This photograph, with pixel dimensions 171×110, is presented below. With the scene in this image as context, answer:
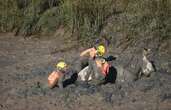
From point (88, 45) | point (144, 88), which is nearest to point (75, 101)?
point (144, 88)

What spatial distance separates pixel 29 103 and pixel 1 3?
5.76m

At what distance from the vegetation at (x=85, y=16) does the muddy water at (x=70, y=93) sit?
1.57 metres

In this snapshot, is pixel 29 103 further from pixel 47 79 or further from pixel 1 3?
pixel 1 3

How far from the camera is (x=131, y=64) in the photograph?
35.9 ft

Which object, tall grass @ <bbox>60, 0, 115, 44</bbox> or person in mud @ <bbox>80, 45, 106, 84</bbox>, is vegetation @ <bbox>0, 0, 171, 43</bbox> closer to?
tall grass @ <bbox>60, 0, 115, 44</bbox>

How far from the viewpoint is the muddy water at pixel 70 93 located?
922 centimetres

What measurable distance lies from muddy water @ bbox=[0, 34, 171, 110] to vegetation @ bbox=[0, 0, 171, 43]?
1.57 meters

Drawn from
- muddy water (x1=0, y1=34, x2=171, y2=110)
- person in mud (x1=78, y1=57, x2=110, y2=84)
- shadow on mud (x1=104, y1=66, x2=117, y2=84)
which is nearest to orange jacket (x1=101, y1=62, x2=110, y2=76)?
person in mud (x1=78, y1=57, x2=110, y2=84)

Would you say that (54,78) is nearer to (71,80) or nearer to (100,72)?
(71,80)

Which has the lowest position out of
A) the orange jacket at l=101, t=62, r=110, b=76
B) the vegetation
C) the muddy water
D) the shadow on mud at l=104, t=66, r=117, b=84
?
the muddy water

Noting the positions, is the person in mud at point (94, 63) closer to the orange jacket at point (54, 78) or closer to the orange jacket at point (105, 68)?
the orange jacket at point (105, 68)

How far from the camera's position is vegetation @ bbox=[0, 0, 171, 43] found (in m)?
12.3

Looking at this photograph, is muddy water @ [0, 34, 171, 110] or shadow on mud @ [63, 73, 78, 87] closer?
muddy water @ [0, 34, 171, 110]

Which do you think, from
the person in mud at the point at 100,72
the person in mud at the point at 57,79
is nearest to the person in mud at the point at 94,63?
the person in mud at the point at 100,72
